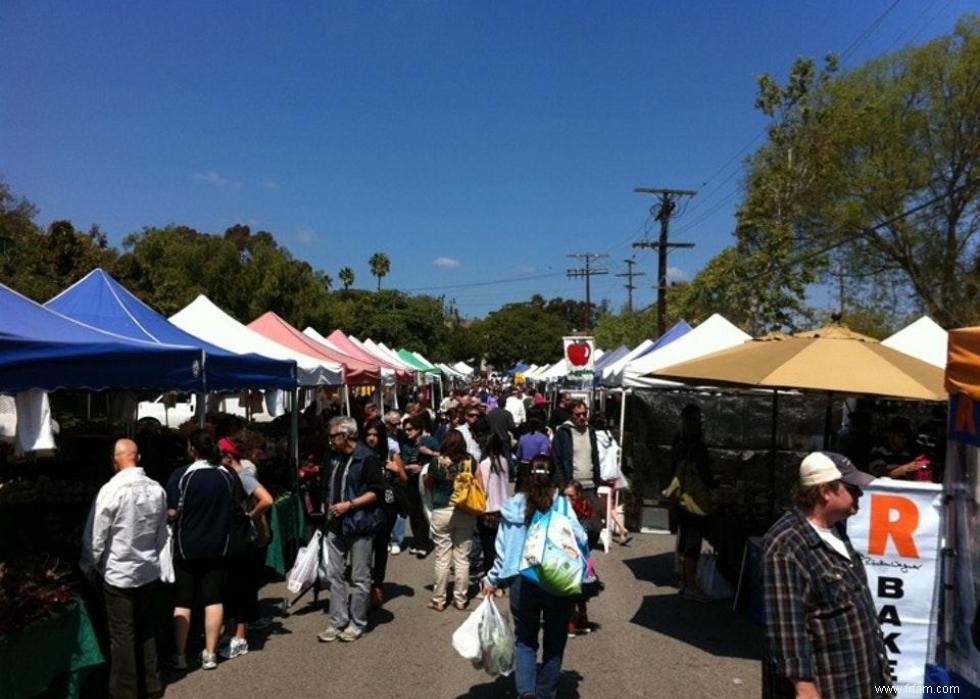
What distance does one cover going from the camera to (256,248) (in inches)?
1401

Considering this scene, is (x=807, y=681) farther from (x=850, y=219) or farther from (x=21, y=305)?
(x=850, y=219)

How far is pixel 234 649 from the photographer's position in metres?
5.91

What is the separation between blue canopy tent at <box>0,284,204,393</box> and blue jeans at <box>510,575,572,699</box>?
11.0ft

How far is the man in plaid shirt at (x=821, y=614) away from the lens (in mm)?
2826

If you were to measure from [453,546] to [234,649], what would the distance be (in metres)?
2.20

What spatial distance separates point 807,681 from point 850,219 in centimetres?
2410

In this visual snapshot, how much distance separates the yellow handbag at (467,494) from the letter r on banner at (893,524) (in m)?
3.42

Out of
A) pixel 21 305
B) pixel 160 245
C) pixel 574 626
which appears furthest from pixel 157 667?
pixel 160 245

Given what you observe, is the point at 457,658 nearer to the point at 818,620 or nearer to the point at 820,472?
the point at 818,620

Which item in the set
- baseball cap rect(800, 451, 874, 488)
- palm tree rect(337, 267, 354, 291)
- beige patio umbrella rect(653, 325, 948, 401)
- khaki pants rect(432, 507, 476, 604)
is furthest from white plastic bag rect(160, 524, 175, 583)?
palm tree rect(337, 267, 354, 291)

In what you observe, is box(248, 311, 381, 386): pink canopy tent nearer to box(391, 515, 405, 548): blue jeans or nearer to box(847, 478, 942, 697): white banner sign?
box(391, 515, 405, 548): blue jeans

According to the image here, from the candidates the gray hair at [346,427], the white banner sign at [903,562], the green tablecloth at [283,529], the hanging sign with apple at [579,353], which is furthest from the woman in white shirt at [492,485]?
the hanging sign with apple at [579,353]

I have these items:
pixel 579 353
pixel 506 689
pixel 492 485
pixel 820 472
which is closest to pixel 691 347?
pixel 579 353

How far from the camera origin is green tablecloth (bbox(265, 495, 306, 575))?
7.80m
